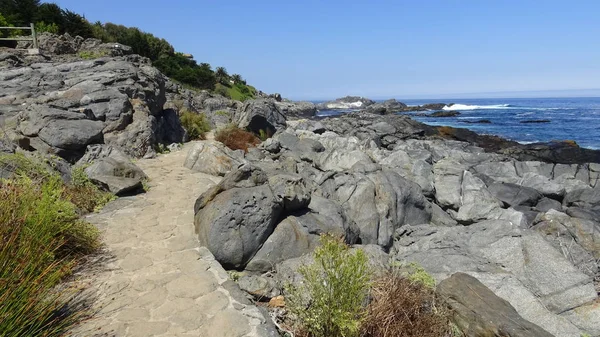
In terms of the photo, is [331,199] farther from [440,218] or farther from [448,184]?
[448,184]

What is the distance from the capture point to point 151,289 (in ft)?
19.0

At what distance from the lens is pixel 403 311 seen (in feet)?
17.5

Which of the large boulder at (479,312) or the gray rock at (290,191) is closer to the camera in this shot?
the large boulder at (479,312)

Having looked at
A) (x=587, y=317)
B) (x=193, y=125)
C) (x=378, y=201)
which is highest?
(x=193, y=125)

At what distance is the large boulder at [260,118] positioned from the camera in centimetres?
2238

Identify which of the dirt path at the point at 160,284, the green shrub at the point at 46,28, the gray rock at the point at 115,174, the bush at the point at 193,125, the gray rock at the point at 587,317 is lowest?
the gray rock at the point at 587,317

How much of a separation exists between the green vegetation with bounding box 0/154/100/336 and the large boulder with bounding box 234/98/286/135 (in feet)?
47.8

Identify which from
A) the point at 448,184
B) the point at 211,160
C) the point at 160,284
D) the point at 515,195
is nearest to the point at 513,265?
the point at 448,184

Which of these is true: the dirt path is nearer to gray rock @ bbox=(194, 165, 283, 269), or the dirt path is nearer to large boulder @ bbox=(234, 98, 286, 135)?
gray rock @ bbox=(194, 165, 283, 269)

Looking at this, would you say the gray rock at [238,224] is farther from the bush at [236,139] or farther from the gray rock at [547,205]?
the gray rock at [547,205]

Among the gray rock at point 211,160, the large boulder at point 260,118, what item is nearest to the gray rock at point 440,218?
the gray rock at point 211,160

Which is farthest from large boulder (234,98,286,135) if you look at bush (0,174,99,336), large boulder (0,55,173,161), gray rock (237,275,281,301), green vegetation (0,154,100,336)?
gray rock (237,275,281,301)

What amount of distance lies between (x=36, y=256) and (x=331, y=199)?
6935 millimetres

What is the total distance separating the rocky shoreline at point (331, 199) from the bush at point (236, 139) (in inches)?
66.3
